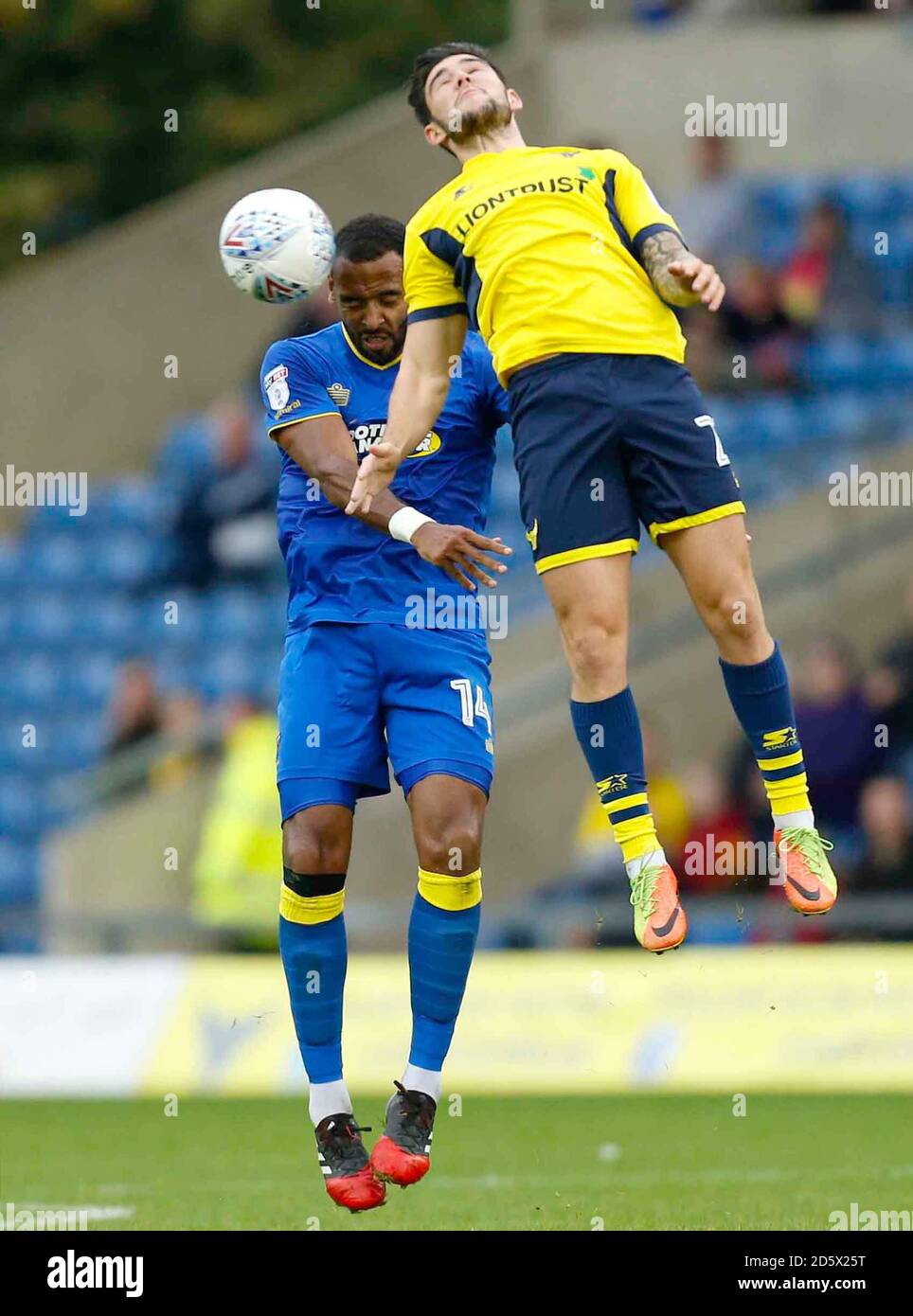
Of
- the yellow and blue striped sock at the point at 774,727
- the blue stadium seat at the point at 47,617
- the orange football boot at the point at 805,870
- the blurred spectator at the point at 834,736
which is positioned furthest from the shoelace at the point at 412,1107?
the blue stadium seat at the point at 47,617

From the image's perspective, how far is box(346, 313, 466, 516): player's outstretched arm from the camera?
767cm

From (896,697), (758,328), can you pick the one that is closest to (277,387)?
(896,697)

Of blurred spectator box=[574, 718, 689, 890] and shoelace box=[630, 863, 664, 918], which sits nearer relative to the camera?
shoelace box=[630, 863, 664, 918]

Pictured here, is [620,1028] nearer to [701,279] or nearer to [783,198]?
[701,279]

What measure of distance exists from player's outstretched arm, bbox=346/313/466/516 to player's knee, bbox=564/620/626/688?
775mm

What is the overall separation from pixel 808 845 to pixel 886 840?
6208 mm

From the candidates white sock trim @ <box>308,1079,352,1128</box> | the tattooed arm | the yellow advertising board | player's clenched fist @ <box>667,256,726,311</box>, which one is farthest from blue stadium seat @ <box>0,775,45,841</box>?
Result: player's clenched fist @ <box>667,256,726,311</box>

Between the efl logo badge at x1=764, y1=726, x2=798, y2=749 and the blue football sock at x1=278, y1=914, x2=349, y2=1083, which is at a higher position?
the efl logo badge at x1=764, y1=726, x2=798, y2=749

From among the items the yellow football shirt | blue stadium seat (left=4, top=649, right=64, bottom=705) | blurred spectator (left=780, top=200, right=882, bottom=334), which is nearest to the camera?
the yellow football shirt

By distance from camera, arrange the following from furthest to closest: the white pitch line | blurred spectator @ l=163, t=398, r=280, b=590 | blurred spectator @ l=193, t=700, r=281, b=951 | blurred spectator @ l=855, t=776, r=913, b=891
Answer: blurred spectator @ l=163, t=398, r=280, b=590
blurred spectator @ l=193, t=700, r=281, b=951
blurred spectator @ l=855, t=776, r=913, b=891
the white pitch line

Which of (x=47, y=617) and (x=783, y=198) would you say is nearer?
(x=783, y=198)

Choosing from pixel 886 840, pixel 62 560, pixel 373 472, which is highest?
pixel 62 560

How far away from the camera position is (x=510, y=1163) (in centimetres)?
1019

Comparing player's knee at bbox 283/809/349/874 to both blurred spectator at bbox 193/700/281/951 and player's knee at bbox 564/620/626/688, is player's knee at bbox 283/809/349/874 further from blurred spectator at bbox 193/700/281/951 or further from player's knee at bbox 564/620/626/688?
blurred spectator at bbox 193/700/281/951
